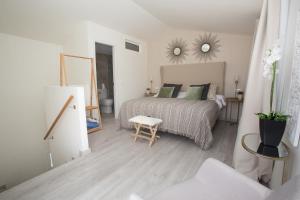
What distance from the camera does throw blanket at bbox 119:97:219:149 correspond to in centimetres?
240

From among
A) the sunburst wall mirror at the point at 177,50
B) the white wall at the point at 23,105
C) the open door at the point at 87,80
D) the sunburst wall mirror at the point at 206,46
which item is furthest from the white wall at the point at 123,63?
the sunburst wall mirror at the point at 206,46

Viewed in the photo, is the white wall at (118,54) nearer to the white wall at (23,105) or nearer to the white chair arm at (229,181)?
the white wall at (23,105)

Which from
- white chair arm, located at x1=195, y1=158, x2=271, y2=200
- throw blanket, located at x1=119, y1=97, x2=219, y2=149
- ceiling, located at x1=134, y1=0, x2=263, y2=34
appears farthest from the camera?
throw blanket, located at x1=119, y1=97, x2=219, y2=149

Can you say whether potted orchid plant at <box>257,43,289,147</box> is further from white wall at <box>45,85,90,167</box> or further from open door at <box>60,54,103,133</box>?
open door at <box>60,54,103,133</box>

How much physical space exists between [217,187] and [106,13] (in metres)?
3.35

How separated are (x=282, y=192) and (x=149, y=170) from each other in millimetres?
1494

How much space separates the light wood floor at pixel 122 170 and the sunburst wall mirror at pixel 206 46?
7.50 feet

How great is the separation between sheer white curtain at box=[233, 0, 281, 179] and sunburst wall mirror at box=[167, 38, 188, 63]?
295 centimetres

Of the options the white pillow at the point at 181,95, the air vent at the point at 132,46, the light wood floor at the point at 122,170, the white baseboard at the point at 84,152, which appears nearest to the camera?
the light wood floor at the point at 122,170

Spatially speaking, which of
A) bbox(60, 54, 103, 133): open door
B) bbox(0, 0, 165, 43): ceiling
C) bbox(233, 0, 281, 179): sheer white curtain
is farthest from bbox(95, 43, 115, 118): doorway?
bbox(233, 0, 281, 179): sheer white curtain

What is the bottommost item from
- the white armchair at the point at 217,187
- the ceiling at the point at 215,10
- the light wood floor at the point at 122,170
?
the light wood floor at the point at 122,170

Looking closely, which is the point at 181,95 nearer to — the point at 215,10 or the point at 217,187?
the point at 215,10

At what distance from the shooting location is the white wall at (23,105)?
293 centimetres

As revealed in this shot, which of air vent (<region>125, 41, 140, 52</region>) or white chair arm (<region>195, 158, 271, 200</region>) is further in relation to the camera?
air vent (<region>125, 41, 140, 52</region>)
